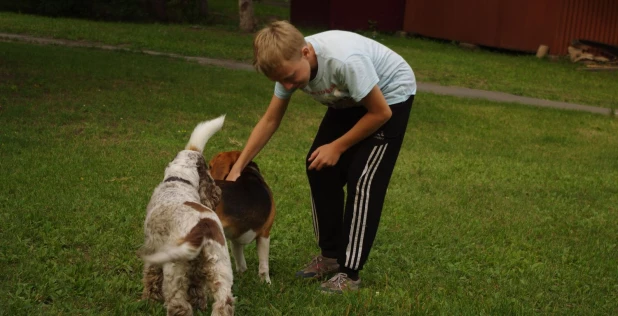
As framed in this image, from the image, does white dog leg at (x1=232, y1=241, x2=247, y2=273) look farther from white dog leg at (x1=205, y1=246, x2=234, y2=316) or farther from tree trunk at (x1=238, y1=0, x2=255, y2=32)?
tree trunk at (x1=238, y1=0, x2=255, y2=32)

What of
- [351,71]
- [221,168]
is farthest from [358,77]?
[221,168]

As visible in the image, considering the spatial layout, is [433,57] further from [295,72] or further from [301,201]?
[295,72]

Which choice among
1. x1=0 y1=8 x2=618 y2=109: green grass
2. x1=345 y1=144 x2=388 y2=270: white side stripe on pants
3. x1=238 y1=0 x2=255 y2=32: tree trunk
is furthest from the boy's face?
x1=238 y1=0 x2=255 y2=32: tree trunk

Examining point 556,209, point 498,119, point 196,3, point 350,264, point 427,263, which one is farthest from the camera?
point 196,3

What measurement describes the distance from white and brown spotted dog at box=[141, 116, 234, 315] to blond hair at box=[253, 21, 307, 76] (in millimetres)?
795

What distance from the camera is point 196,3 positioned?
27.4m

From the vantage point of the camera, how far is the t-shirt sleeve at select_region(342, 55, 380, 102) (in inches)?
169

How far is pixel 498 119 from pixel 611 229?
19.0 feet

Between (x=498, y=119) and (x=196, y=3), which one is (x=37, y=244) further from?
(x=196, y=3)

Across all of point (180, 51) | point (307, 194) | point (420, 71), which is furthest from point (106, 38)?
point (307, 194)

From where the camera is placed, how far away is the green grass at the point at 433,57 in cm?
1692

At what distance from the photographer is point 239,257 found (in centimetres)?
514

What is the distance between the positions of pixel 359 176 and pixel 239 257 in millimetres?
1000

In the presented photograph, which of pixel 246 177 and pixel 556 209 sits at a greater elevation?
pixel 246 177
